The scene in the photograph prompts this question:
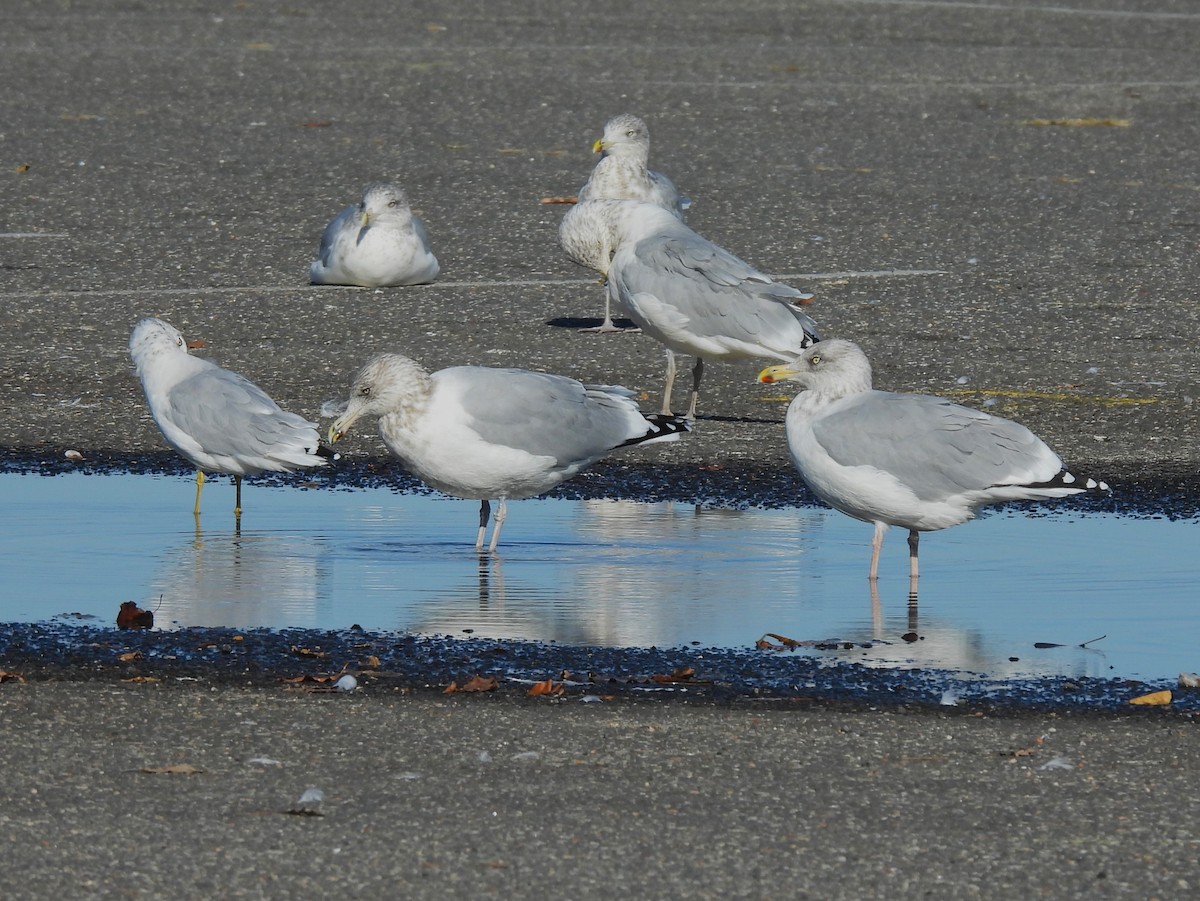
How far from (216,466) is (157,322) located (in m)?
1.09

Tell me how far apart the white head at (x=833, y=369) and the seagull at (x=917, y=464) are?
157mm

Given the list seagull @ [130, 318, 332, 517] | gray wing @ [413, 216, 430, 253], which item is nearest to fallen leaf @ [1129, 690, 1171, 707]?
seagull @ [130, 318, 332, 517]

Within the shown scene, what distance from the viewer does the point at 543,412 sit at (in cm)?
857

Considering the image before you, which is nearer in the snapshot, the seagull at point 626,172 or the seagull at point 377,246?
the seagull at point 377,246

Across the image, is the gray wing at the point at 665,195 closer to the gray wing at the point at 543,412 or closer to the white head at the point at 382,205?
the white head at the point at 382,205

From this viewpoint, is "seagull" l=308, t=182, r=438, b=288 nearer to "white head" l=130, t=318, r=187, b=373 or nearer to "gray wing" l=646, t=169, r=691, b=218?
"gray wing" l=646, t=169, r=691, b=218

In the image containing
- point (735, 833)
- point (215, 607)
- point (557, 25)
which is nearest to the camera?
point (735, 833)

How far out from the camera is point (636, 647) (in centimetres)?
670

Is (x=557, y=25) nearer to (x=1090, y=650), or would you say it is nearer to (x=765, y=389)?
(x=765, y=389)

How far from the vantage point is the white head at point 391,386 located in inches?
332

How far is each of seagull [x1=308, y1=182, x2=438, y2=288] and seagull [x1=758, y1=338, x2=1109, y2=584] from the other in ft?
18.6

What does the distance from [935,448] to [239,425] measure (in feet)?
9.39

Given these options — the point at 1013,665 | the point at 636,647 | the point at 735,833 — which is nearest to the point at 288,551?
the point at 636,647

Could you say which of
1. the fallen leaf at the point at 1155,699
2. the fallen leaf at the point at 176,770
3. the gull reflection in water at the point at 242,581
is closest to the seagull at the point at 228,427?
the gull reflection in water at the point at 242,581
